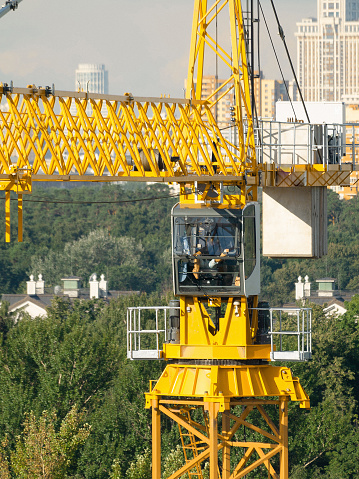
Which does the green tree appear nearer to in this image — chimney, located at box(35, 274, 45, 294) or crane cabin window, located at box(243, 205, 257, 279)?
crane cabin window, located at box(243, 205, 257, 279)

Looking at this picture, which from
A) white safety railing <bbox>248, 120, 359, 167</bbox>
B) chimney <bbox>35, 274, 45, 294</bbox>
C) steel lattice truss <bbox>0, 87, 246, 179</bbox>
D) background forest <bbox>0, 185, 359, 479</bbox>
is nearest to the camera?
steel lattice truss <bbox>0, 87, 246, 179</bbox>

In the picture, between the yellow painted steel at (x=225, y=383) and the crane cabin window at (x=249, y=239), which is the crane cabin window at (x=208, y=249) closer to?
the crane cabin window at (x=249, y=239)

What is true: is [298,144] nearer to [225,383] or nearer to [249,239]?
[249,239]

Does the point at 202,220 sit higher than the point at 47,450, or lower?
higher

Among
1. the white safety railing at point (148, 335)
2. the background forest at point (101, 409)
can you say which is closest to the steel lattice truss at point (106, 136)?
the white safety railing at point (148, 335)

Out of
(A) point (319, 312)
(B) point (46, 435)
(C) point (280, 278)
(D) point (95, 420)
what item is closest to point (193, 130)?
(B) point (46, 435)

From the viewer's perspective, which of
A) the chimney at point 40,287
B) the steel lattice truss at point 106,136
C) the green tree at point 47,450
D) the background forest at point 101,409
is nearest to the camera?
the steel lattice truss at point 106,136

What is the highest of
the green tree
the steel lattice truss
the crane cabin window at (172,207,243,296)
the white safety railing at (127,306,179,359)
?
the steel lattice truss

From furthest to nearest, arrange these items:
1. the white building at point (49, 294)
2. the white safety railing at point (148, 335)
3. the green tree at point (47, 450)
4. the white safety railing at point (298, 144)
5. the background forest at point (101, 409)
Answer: the white building at point (49, 294)
the background forest at point (101, 409)
the green tree at point (47, 450)
the white safety railing at point (298, 144)
the white safety railing at point (148, 335)

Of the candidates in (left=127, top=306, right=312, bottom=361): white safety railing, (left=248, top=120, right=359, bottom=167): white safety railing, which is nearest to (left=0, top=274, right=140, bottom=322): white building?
(left=127, top=306, right=312, bottom=361): white safety railing

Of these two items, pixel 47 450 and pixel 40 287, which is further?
pixel 40 287

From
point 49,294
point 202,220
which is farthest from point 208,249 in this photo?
point 49,294

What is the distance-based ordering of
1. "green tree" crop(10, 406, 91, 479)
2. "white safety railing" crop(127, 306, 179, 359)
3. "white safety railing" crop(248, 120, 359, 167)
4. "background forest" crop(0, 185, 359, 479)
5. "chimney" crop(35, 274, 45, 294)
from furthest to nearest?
"chimney" crop(35, 274, 45, 294) → "background forest" crop(0, 185, 359, 479) → "green tree" crop(10, 406, 91, 479) → "white safety railing" crop(248, 120, 359, 167) → "white safety railing" crop(127, 306, 179, 359)

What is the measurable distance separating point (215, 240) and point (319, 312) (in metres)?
76.7
